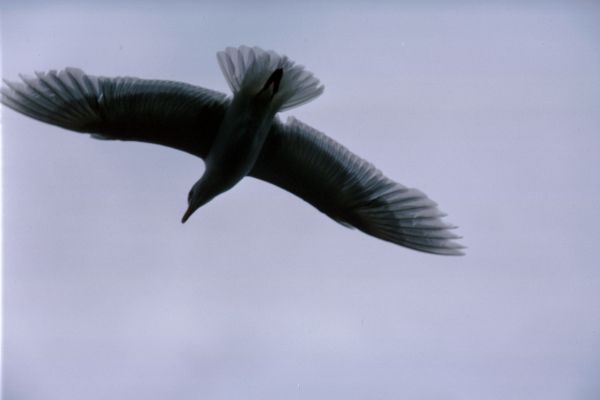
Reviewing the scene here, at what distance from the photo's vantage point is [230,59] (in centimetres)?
568

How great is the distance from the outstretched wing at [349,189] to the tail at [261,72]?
0.66ft

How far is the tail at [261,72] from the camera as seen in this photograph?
5672 mm

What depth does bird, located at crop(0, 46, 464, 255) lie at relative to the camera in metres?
5.70

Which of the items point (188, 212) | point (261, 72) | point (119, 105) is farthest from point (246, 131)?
point (119, 105)

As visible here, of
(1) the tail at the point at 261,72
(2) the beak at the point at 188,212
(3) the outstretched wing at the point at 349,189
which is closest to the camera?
(1) the tail at the point at 261,72

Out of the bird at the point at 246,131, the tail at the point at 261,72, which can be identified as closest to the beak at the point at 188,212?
the bird at the point at 246,131

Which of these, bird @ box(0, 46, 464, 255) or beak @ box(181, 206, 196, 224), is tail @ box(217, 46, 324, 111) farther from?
beak @ box(181, 206, 196, 224)

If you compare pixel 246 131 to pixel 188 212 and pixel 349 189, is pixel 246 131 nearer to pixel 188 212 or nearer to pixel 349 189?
pixel 188 212

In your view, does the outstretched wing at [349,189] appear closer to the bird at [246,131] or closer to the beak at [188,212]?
the bird at [246,131]

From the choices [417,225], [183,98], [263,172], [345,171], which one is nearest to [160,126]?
[183,98]

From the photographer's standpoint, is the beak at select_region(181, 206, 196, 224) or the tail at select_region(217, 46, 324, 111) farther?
the beak at select_region(181, 206, 196, 224)

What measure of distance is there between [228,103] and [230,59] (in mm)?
255

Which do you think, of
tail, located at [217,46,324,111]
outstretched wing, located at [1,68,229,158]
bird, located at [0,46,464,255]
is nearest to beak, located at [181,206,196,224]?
bird, located at [0,46,464,255]

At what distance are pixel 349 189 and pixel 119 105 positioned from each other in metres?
1.30
